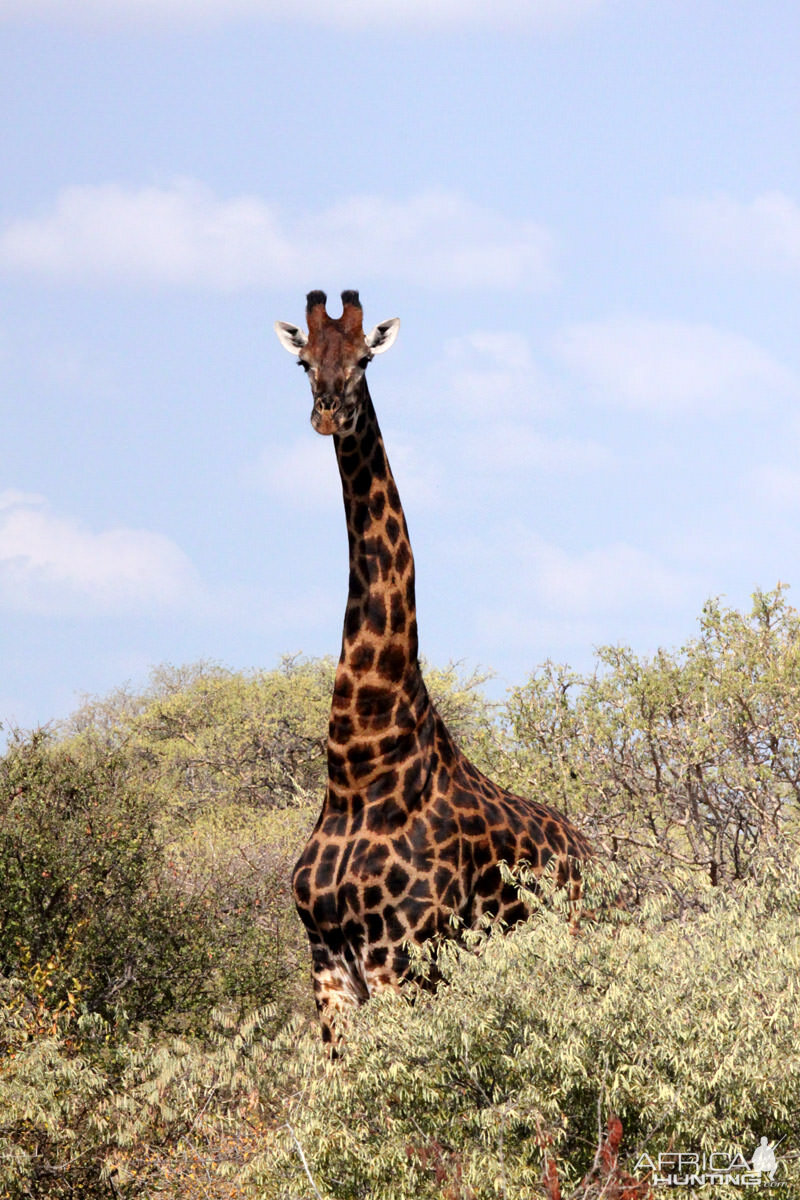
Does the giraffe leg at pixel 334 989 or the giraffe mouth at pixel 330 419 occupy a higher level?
the giraffe mouth at pixel 330 419

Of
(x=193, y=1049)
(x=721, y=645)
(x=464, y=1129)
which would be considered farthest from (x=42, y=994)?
(x=721, y=645)

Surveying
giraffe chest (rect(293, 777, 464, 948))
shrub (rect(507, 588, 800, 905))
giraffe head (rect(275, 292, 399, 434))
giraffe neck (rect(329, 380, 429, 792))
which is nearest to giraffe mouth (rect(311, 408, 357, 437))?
giraffe head (rect(275, 292, 399, 434))

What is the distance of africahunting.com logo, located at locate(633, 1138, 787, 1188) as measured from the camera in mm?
6117

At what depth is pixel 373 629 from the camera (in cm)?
830

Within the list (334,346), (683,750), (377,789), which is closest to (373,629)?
(377,789)

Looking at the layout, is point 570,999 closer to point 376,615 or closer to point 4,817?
point 376,615

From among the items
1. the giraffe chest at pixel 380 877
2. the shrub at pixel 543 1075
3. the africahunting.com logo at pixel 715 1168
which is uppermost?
the giraffe chest at pixel 380 877

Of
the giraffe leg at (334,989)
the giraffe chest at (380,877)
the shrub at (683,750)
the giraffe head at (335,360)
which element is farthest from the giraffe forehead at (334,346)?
the shrub at (683,750)

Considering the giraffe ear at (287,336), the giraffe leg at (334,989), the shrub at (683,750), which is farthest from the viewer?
the shrub at (683,750)

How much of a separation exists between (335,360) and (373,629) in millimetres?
1571

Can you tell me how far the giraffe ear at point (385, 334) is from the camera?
8.77 metres

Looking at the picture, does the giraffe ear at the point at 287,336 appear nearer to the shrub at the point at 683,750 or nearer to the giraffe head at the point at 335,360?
the giraffe head at the point at 335,360

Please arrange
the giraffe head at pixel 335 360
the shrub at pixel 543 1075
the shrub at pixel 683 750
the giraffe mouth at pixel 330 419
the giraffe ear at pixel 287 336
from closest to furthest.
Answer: the shrub at pixel 543 1075 < the giraffe mouth at pixel 330 419 < the giraffe head at pixel 335 360 < the giraffe ear at pixel 287 336 < the shrub at pixel 683 750

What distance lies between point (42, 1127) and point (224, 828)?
15.7 meters
